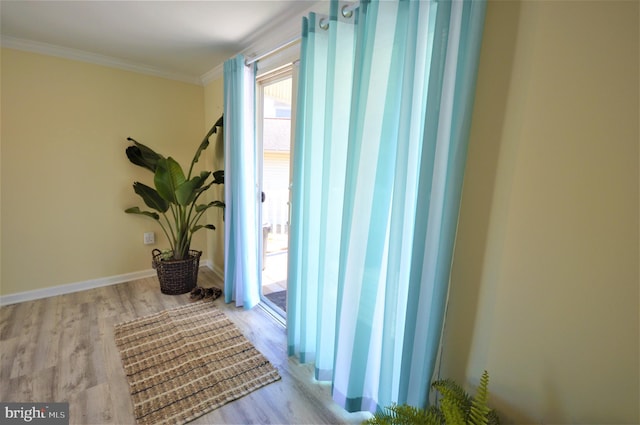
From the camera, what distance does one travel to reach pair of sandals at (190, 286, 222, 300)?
2.84 metres

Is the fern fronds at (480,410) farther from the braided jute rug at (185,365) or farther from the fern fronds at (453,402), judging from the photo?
the braided jute rug at (185,365)

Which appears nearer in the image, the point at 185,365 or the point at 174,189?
the point at 185,365

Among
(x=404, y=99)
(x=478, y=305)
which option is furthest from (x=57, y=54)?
(x=478, y=305)

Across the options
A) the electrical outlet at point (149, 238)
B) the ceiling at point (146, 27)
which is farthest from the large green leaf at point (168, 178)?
the ceiling at point (146, 27)

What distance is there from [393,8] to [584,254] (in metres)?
1.14

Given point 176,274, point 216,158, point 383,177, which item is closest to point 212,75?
point 216,158

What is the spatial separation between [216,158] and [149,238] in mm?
1162

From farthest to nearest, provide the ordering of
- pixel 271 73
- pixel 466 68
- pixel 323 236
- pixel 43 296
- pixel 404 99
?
1. pixel 43 296
2. pixel 271 73
3. pixel 323 236
4. pixel 404 99
5. pixel 466 68

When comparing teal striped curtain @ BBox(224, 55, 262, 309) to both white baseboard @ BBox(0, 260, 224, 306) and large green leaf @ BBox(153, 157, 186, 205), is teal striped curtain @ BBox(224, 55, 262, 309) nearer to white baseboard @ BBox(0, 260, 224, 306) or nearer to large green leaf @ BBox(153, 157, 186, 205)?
large green leaf @ BBox(153, 157, 186, 205)

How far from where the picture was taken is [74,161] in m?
2.76

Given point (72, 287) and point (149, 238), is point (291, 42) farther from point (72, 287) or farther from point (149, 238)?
point (72, 287)

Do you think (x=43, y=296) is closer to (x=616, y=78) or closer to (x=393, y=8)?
(x=393, y=8)

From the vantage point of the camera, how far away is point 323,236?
1.65m

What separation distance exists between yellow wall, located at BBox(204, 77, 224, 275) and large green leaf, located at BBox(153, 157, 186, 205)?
22.1 inches
